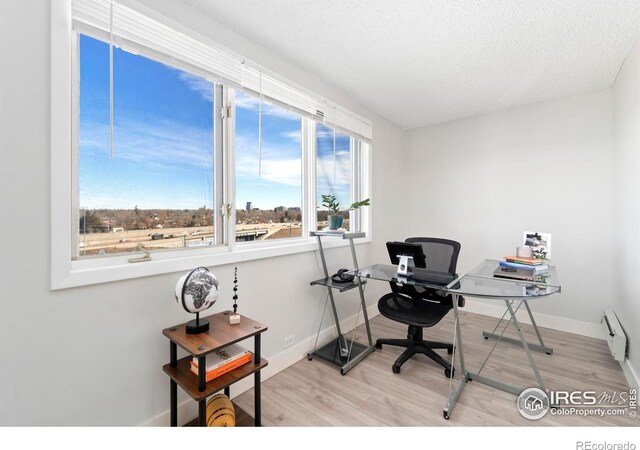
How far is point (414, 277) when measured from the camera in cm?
213

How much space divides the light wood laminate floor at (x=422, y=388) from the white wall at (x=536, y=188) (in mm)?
708

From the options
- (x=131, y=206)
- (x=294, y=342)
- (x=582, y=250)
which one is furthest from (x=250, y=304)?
(x=582, y=250)

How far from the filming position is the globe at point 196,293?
1428 mm

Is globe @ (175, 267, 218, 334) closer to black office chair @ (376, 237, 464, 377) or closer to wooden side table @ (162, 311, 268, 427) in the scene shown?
wooden side table @ (162, 311, 268, 427)

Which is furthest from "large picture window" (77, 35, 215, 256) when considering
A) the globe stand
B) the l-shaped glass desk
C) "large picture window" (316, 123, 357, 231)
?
the l-shaped glass desk

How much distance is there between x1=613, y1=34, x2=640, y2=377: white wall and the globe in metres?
2.84

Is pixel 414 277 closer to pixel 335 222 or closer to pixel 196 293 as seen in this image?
pixel 335 222

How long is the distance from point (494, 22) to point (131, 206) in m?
2.53

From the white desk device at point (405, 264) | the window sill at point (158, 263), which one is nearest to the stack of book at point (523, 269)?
the white desk device at point (405, 264)

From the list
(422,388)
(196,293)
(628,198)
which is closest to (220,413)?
(196,293)

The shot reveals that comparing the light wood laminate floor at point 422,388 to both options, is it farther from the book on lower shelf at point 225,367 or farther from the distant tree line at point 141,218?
the distant tree line at point 141,218

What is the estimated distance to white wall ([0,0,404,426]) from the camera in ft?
3.74

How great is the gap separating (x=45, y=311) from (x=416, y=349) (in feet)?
7.97

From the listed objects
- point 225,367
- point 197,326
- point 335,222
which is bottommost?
point 225,367
